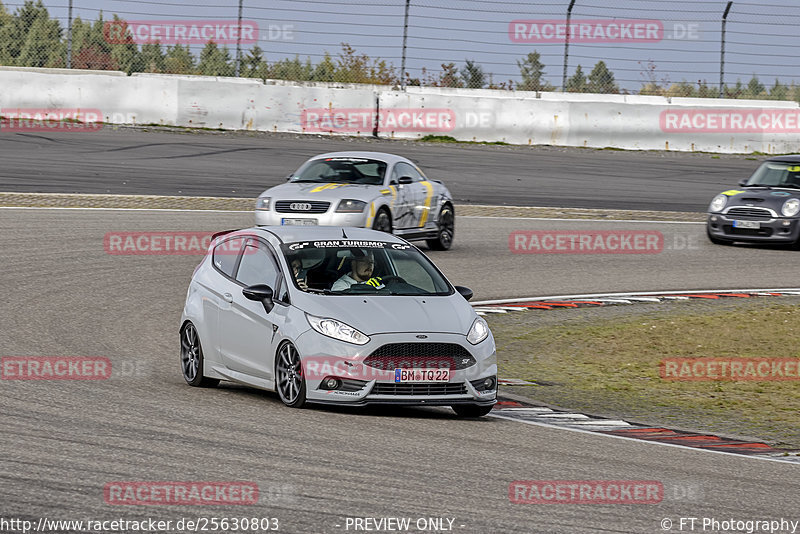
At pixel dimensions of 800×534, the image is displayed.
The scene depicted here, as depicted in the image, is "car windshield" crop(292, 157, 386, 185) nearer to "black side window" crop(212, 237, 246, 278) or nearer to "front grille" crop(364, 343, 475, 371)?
"black side window" crop(212, 237, 246, 278)

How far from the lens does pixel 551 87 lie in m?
34.6

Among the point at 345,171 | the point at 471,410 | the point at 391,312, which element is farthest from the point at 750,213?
the point at 391,312

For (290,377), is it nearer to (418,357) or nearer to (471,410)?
(418,357)

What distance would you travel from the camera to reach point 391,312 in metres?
9.30

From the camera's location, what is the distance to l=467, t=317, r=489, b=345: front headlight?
930 cm

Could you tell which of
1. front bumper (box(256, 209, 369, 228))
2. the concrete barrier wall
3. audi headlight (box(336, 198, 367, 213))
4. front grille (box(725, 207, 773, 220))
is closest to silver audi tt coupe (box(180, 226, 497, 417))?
front bumper (box(256, 209, 369, 228))

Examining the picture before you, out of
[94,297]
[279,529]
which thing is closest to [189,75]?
[94,297]

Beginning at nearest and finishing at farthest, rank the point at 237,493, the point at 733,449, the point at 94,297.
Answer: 1. the point at 237,493
2. the point at 733,449
3. the point at 94,297

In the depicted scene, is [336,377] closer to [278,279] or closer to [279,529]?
[278,279]

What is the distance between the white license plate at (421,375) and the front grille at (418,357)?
0.09 ft

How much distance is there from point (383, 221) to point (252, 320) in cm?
867

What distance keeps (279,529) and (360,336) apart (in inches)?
127

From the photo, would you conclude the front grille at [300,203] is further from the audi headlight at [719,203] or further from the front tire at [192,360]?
the audi headlight at [719,203]

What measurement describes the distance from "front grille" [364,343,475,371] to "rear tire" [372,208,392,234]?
8.96 m
